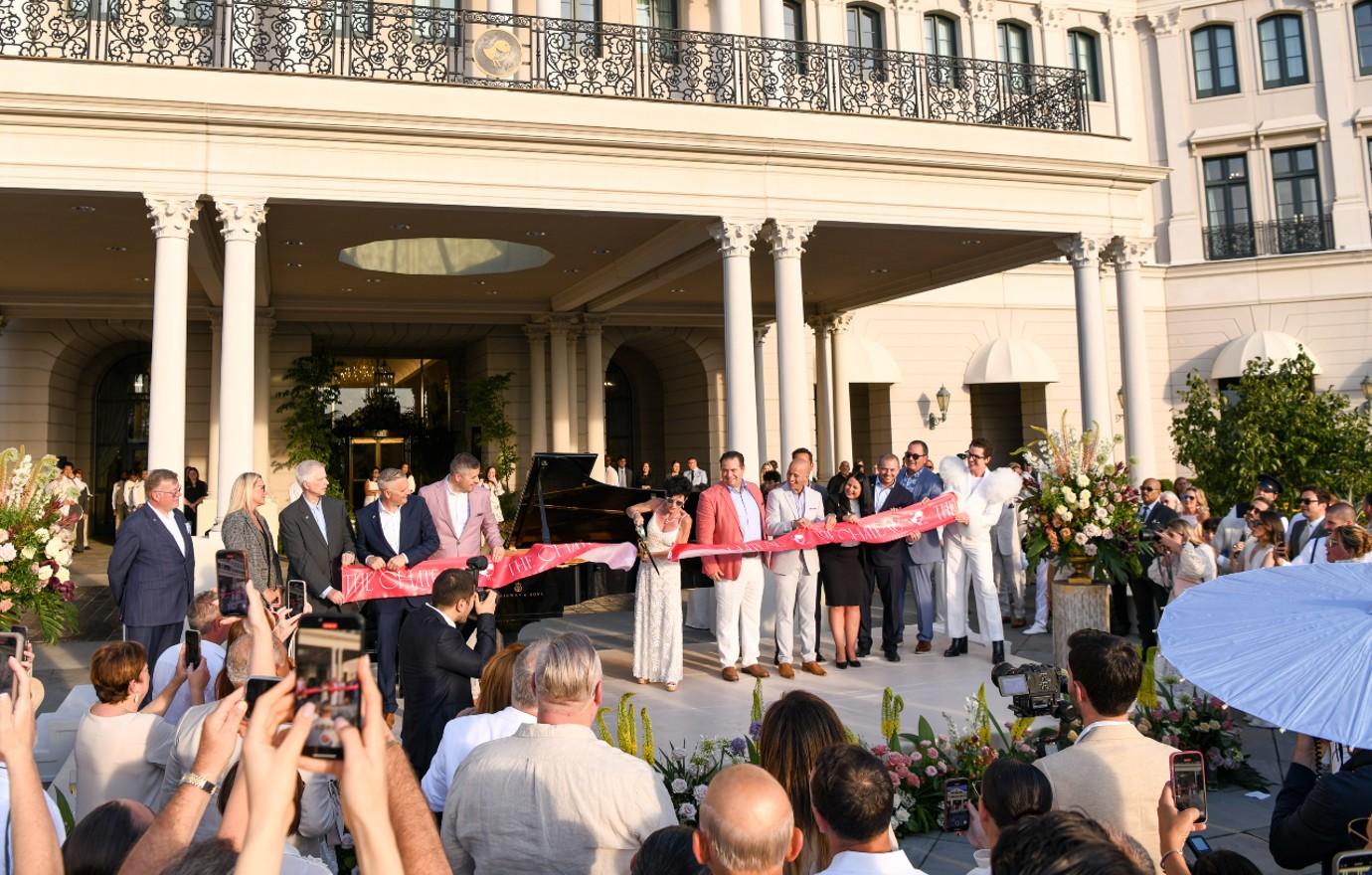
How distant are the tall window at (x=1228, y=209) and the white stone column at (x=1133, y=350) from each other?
12486 mm

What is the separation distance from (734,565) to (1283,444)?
10.6 meters

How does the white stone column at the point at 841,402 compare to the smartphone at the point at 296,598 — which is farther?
the white stone column at the point at 841,402

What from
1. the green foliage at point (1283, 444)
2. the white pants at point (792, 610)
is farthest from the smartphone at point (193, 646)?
the green foliage at point (1283, 444)

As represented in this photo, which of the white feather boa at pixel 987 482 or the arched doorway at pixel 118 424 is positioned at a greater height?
the arched doorway at pixel 118 424

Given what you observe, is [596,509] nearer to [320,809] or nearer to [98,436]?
[320,809]

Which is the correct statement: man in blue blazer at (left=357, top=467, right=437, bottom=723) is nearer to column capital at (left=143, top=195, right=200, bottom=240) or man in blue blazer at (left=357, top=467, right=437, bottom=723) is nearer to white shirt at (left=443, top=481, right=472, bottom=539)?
white shirt at (left=443, top=481, right=472, bottom=539)

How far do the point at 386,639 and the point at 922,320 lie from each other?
20.0m

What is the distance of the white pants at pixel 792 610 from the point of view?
8961 mm

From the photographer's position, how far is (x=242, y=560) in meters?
3.95

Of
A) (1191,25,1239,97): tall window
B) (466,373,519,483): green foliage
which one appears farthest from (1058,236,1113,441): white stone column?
(1191,25,1239,97): tall window

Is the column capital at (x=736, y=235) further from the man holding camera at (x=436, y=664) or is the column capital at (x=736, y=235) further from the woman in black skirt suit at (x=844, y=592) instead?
the man holding camera at (x=436, y=664)

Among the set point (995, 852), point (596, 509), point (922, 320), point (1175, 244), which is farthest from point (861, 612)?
point (1175, 244)

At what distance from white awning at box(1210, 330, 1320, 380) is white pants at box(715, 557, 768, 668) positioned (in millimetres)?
20215

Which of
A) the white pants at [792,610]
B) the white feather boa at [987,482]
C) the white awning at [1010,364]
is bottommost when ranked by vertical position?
the white pants at [792,610]
